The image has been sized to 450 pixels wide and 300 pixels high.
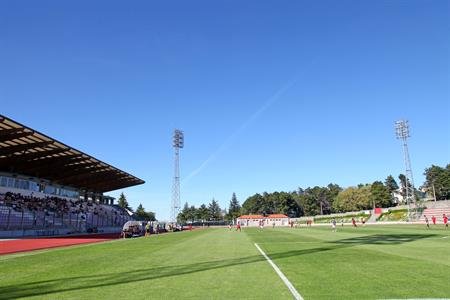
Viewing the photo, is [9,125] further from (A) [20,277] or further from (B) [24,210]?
(A) [20,277]

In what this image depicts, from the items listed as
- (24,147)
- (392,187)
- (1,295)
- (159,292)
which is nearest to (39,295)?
(1,295)

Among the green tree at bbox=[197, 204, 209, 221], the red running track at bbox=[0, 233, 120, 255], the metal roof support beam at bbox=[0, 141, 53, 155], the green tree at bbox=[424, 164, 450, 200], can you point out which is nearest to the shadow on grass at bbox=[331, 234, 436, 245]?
the red running track at bbox=[0, 233, 120, 255]

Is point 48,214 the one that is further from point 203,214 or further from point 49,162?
point 203,214

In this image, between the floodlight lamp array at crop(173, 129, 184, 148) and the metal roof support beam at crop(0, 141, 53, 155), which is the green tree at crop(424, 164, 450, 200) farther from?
the metal roof support beam at crop(0, 141, 53, 155)

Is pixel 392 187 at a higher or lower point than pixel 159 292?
higher

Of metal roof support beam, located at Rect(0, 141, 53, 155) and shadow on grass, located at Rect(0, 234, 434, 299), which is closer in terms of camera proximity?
shadow on grass, located at Rect(0, 234, 434, 299)

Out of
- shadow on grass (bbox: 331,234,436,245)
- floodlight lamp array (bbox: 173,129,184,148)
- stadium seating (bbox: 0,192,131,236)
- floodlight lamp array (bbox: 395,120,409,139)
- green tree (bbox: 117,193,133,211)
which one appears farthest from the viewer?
green tree (bbox: 117,193,133,211)


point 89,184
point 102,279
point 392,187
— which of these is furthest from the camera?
point 392,187

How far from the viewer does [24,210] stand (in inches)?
2057

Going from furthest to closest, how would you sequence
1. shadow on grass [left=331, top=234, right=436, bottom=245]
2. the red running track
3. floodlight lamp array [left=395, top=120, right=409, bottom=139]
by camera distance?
floodlight lamp array [left=395, top=120, right=409, bottom=139] → the red running track → shadow on grass [left=331, top=234, right=436, bottom=245]

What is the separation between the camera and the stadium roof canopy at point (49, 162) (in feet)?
147

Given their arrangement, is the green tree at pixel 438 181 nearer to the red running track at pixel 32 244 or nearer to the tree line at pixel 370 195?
the tree line at pixel 370 195

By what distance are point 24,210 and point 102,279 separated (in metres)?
45.0

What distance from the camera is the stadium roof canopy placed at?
4478cm
